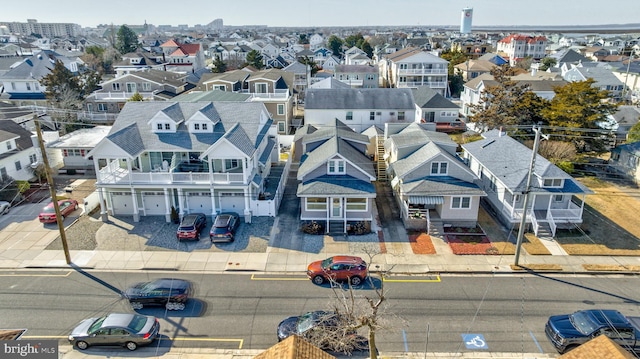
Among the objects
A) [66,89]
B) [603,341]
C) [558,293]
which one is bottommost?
[558,293]

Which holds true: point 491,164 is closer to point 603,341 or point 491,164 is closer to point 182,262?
point 603,341

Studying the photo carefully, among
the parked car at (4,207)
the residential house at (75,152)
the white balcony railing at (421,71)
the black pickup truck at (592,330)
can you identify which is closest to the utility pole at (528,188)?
the black pickup truck at (592,330)

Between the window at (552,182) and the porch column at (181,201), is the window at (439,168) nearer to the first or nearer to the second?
the window at (552,182)

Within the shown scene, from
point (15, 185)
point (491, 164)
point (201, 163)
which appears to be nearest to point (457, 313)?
point (491, 164)

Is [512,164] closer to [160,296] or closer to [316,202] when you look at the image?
[316,202]

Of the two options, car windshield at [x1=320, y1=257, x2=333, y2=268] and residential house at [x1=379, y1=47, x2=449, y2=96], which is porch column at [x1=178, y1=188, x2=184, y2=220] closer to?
car windshield at [x1=320, y1=257, x2=333, y2=268]
